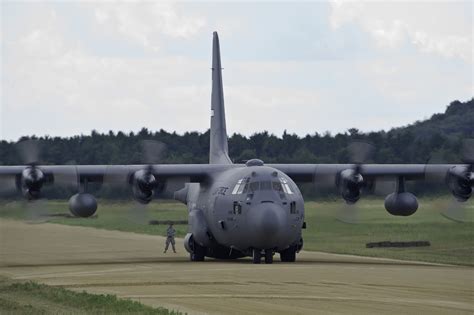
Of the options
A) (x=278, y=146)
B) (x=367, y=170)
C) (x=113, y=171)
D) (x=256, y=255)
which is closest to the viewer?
(x=256, y=255)

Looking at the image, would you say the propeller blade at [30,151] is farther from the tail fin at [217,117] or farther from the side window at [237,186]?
the tail fin at [217,117]

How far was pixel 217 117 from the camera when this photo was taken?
141 ft

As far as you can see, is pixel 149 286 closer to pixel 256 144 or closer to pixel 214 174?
pixel 214 174

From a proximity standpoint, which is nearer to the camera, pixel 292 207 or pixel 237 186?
pixel 292 207

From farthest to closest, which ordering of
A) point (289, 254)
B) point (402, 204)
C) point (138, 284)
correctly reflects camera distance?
1. point (402, 204)
2. point (289, 254)
3. point (138, 284)

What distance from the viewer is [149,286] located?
→ 2688 centimetres

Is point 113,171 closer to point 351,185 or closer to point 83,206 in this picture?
point 83,206

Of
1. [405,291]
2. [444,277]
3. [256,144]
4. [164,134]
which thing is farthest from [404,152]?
[405,291]

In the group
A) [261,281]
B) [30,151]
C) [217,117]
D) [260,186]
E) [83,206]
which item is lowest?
[261,281]

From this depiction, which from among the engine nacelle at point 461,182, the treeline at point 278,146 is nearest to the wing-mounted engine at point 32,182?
the engine nacelle at point 461,182

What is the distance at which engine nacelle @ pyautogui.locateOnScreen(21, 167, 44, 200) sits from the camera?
36.2 meters

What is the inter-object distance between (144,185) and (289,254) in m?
5.61

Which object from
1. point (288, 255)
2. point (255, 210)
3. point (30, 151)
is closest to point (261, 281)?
point (255, 210)

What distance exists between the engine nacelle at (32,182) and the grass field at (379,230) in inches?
66.0
